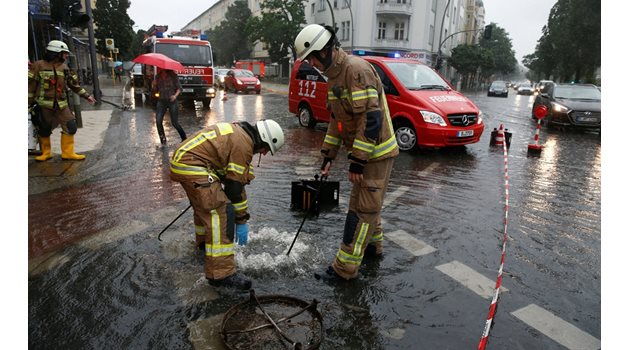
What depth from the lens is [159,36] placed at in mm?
15930

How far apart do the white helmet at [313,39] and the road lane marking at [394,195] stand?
270 centimetres

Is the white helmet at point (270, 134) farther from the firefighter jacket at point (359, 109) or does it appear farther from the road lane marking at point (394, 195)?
the road lane marking at point (394, 195)

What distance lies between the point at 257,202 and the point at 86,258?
7.10 feet

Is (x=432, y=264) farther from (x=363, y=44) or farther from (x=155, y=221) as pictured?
(x=363, y=44)

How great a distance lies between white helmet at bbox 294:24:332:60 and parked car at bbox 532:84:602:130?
38.1 ft

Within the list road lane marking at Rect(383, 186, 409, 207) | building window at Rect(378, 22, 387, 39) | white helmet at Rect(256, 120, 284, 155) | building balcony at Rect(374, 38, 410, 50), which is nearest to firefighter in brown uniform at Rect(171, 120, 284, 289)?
white helmet at Rect(256, 120, 284, 155)

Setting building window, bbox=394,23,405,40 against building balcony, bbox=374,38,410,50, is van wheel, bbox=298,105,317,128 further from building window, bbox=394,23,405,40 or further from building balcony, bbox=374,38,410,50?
building window, bbox=394,23,405,40

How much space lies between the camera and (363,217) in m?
3.46

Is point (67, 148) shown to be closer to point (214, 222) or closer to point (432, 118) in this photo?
point (214, 222)

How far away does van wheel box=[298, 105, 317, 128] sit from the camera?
11258mm

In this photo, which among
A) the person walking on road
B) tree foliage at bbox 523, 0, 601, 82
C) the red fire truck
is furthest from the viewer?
tree foliage at bbox 523, 0, 601, 82

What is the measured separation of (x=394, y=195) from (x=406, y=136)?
9.92 ft

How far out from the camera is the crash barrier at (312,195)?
504cm

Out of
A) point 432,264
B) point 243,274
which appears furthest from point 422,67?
point 243,274
